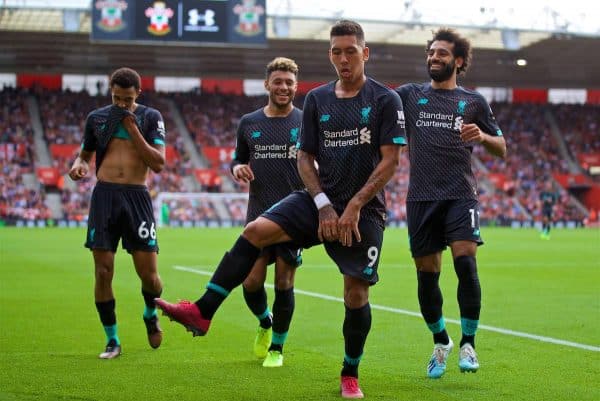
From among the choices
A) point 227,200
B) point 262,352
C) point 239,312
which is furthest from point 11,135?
point 262,352

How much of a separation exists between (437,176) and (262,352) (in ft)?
6.53

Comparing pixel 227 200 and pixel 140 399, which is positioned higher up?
pixel 140 399

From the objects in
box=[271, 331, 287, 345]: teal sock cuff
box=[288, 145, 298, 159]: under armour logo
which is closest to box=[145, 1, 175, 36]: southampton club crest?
box=[288, 145, 298, 159]: under armour logo

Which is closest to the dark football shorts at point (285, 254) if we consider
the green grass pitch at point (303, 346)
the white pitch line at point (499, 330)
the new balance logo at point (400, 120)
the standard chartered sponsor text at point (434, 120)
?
the green grass pitch at point (303, 346)

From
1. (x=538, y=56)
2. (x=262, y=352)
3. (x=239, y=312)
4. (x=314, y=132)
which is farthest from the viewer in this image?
(x=538, y=56)

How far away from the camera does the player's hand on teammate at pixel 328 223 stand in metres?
6.02

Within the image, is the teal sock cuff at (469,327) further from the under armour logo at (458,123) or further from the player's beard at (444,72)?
the player's beard at (444,72)

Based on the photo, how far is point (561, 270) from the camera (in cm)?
1916

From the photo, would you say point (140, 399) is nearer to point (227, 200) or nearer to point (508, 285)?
point (508, 285)

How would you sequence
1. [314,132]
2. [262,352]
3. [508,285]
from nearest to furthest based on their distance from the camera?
[314,132] < [262,352] < [508,285]

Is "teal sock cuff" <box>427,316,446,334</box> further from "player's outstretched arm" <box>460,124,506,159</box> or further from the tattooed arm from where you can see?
the tattooed arm

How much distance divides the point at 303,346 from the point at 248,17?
100.0 feet

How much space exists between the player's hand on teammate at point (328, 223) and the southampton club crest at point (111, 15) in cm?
3346

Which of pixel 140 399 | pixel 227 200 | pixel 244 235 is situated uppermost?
pixel 244 235
